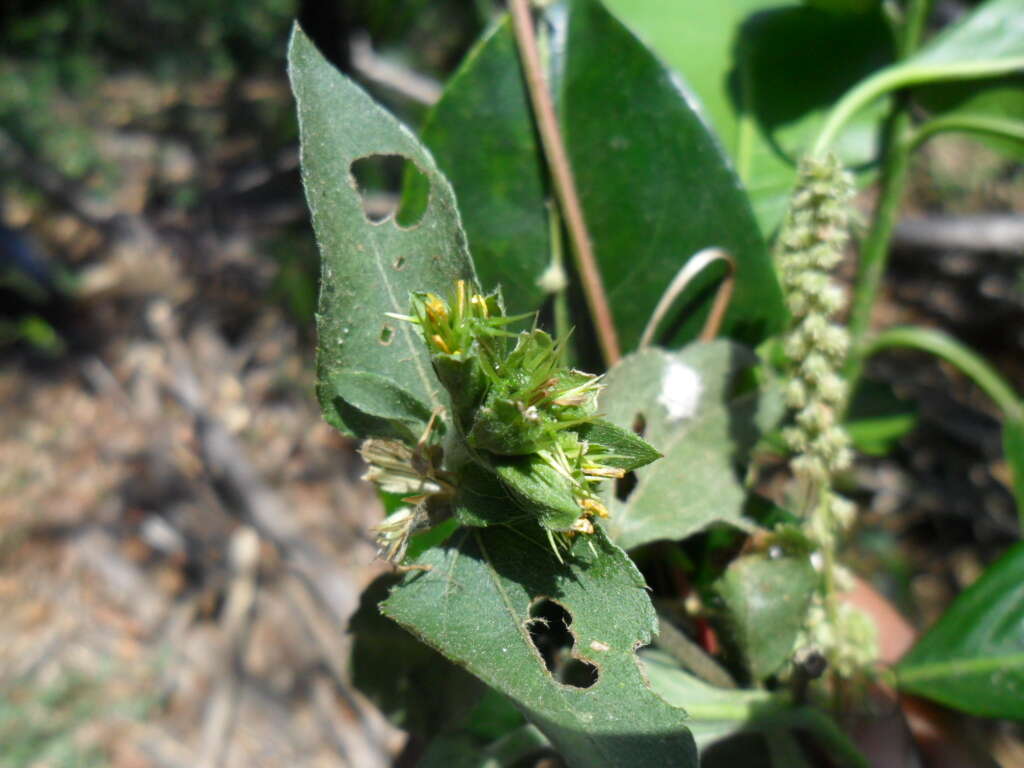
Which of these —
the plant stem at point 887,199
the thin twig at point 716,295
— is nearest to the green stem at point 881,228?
the plant stem at point 887,199

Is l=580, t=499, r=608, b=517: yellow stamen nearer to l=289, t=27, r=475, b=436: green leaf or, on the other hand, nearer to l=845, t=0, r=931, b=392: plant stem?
l=289, t=27, r=475, b=436: green leaf

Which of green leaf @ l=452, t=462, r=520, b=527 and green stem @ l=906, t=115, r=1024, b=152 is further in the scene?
green stem @ l=906, t=115, r=1024, b=152

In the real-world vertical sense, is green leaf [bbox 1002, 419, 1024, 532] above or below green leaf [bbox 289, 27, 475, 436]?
below

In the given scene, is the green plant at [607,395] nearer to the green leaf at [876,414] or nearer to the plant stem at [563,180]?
the plant stem at [563,180]

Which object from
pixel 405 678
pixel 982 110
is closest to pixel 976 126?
pixel 982 110

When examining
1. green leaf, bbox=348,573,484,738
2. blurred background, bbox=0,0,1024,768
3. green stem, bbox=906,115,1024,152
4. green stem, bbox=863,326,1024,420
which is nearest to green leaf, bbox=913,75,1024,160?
green stem, bbox=906,115,1024,152

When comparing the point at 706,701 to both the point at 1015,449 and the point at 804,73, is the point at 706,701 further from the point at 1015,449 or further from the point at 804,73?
the point at 804,73

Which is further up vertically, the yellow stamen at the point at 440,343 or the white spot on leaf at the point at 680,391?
the yellow stamen at the point at 440,343
